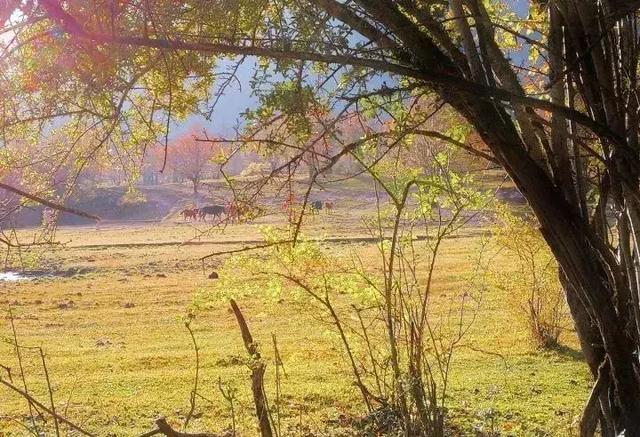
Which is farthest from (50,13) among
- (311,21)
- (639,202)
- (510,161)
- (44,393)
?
(44,393)

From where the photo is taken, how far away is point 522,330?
48.7ft

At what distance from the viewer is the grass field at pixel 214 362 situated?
27.9 feet

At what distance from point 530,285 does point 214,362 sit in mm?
6331

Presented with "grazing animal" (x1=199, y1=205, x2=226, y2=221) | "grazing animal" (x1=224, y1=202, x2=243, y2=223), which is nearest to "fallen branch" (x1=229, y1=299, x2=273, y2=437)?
"grazing animal" (x1=224, y1=202, x2=243, y2=223)

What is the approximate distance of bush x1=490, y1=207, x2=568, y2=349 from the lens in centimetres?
1262

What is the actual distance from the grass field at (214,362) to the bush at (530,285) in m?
0.38

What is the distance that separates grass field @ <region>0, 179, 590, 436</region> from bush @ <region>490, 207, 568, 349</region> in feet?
1.23

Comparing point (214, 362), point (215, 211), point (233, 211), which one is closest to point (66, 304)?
point (214, 362)

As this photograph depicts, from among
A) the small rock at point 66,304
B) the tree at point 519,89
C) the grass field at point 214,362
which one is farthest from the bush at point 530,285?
the small rock at point 66,304

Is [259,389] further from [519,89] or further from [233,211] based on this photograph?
[519,89]

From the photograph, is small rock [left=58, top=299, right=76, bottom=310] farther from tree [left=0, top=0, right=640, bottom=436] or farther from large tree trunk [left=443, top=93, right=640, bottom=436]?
large tree trunk [left=443, top=93, right=640, bottom=436]

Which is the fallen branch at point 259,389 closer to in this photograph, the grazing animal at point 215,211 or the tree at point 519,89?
the grazing animal at point 215,211

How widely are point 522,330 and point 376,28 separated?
41.7 feet

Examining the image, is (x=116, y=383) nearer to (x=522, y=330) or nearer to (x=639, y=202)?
(x=522, y=330)
